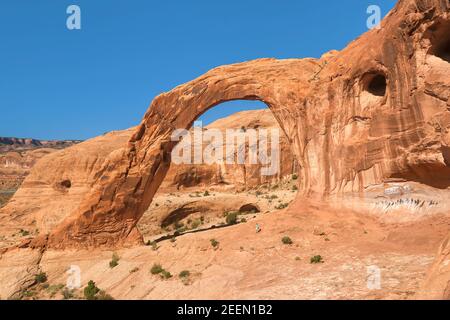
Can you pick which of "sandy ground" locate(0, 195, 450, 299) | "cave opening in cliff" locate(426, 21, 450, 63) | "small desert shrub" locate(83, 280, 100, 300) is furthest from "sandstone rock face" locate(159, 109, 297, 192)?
"cave opening in cliff" locate(426, 21, 450, 63)

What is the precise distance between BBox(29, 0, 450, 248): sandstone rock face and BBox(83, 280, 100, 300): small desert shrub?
3726 mm

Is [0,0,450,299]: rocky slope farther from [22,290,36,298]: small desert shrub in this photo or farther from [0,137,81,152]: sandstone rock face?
[0,137,81,152]: sandstone rock face

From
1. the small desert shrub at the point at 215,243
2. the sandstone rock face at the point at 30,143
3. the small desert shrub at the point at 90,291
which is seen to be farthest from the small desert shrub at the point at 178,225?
the sandstone rock face at the point at 30,143

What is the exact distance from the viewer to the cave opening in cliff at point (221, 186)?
2789cm

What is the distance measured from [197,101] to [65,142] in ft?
492

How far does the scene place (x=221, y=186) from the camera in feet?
113

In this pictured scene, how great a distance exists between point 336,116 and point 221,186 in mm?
→ 20410

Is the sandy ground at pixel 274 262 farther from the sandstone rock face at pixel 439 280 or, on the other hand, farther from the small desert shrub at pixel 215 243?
the sandstone rock face at pixel 439 280

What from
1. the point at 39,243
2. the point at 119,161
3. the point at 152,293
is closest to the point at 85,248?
the point at 39,243

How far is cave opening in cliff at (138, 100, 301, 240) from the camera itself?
1098 inches

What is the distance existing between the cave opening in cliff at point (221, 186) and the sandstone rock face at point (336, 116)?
9640 millimetres

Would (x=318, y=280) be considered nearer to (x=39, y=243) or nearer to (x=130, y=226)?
(x=130, y=226)

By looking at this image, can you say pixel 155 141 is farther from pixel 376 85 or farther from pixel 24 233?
pixel 24 233

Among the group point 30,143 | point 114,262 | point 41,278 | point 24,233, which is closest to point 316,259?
point 114,262
